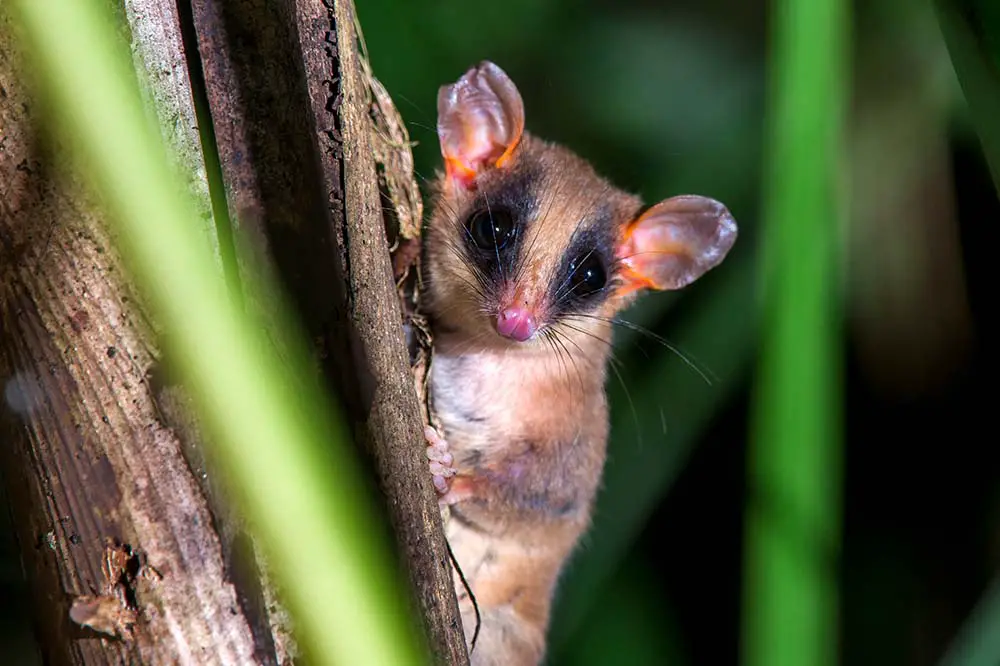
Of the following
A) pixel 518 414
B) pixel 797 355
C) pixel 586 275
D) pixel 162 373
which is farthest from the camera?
pixel 586 275

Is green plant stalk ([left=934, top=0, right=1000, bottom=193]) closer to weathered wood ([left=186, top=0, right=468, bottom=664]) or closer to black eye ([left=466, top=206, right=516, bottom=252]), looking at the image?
weathered wood ([left=186, top=0, right=468, bottom=664])

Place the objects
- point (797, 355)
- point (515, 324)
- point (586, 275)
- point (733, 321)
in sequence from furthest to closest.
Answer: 1. point (733, 321)
2. point (586, 275)
3. point (515, 324)
4. point (797, 355)

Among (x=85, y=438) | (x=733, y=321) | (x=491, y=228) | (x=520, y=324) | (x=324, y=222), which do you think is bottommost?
(x=733, y=321)

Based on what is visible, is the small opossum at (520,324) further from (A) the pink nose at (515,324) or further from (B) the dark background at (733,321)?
(B) the dark background at (733,321)

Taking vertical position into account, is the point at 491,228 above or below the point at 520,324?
above

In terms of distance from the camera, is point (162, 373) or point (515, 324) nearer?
point (162, 373)

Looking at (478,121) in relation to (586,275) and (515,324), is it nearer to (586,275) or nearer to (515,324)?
(586,275)

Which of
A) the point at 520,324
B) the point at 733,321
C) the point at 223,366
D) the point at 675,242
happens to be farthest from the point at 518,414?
the point at 223,366
